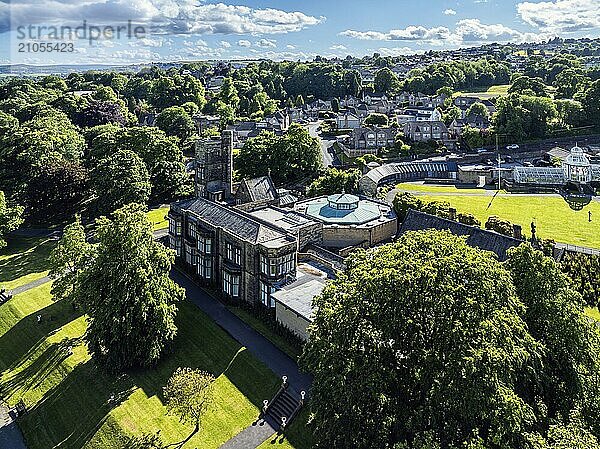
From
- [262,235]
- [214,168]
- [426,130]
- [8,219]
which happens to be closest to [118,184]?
[8,219]

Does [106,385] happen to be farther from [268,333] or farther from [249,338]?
[268,333]

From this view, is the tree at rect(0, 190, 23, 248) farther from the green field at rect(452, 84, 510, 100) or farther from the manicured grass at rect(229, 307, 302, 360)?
the green field at rect(452, 84, 510, 100)

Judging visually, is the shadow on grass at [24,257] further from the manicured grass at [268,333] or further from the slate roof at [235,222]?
the manicured grass at [268,333]

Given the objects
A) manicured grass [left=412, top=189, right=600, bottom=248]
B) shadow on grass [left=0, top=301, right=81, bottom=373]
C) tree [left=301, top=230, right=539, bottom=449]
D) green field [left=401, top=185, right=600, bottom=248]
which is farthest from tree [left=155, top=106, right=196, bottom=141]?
tree [left=301, top=230, right=539, bottom=449]

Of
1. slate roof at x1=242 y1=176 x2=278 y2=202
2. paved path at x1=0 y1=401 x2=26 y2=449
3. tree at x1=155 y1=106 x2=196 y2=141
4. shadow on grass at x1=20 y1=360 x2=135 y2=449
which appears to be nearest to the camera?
shadow on grass at x1=20 y1=360 x2=135 y2=449

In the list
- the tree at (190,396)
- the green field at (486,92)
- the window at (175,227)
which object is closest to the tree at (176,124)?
the window at (175,227)
